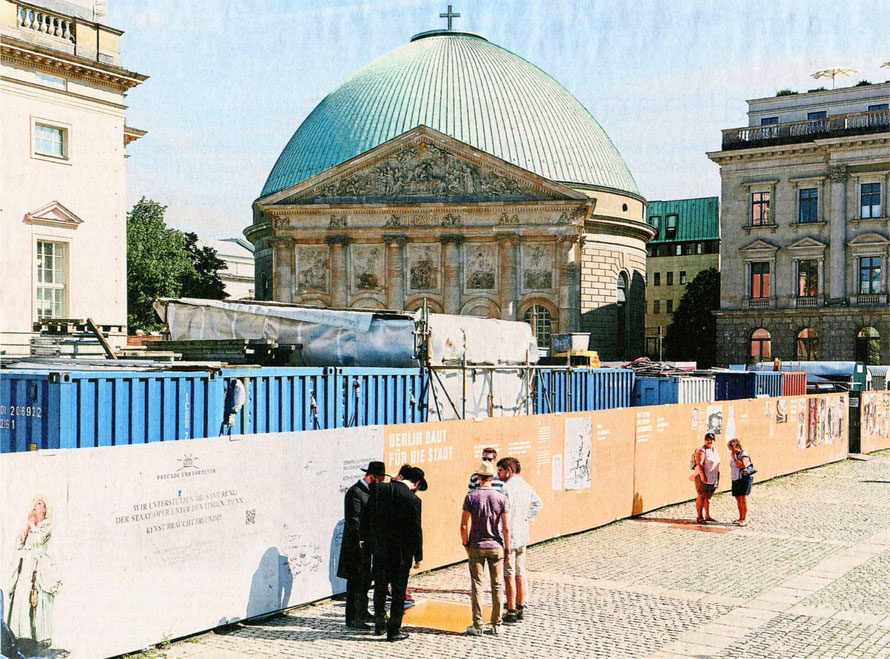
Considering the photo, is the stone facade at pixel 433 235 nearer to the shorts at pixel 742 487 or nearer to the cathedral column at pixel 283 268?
the cathedral column at pixel 283 268

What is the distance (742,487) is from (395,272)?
45646mm

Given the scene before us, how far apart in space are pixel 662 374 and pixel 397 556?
73.4 feet

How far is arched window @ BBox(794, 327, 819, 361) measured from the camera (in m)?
66.4

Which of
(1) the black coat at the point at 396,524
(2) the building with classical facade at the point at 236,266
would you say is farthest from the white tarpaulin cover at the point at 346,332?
(2) the building with classical facade at the point at 236,266

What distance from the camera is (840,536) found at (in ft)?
64.0

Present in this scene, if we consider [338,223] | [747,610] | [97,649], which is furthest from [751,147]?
[97,649]

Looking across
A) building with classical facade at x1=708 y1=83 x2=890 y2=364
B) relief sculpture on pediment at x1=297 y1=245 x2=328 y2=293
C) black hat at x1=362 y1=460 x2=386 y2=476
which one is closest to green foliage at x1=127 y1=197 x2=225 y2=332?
relief sculpture on pediment at x1=297 y1=245 x2=328 y2=293

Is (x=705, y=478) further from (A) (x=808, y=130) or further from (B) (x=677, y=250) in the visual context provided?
(B) (x=677, y=250)

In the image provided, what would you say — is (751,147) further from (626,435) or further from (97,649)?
(97,649)

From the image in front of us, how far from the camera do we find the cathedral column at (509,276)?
63.9 meters

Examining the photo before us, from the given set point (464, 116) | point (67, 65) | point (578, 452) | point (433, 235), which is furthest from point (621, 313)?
point (578, 452)

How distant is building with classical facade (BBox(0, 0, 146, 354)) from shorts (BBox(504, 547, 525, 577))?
21723mm

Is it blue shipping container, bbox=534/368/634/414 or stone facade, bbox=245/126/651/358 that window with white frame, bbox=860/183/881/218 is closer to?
stone facade, bbox=245/126/651/358

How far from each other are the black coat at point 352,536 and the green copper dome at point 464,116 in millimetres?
61984
